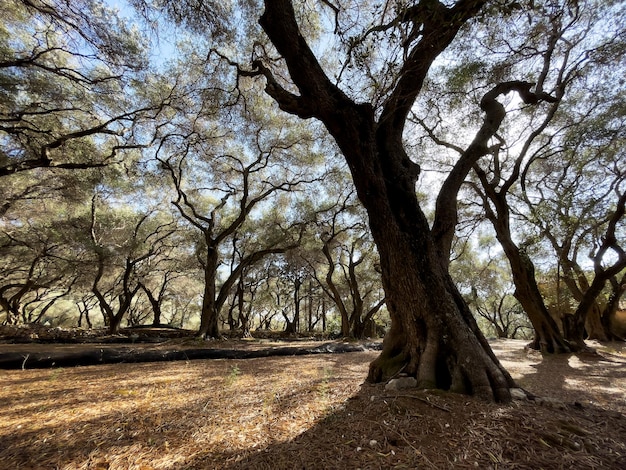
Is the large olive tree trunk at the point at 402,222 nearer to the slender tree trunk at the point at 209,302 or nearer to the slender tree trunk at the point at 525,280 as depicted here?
the slender tree trunk at the point at 525,280

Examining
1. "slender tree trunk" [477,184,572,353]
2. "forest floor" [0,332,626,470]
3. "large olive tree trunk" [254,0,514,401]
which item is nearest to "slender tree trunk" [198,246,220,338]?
"forest floor" [0,332,626,470]

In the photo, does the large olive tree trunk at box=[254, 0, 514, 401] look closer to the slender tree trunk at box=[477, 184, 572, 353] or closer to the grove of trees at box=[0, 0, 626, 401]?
the grove of trees at box=[0, 0, 626, 401]

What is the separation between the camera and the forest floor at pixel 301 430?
1.74 metres

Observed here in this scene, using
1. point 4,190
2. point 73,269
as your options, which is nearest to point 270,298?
point 73,269

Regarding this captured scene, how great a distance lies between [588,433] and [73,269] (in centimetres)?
2028

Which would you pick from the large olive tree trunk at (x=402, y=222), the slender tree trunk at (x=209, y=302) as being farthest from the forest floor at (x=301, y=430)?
the slender tree trunk at (x=209, y=302)

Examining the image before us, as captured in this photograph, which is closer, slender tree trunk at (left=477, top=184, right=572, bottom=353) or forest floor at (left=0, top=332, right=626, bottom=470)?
forest floor at (left=0, top=332, right=626, bottom=470)

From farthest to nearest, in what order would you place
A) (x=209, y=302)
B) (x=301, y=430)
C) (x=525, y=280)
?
(x=209, y=302) → (x=525, y=280) → (x=301, y=430)

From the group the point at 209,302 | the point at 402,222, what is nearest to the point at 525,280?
the point at 402,222

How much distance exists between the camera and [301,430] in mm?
2215

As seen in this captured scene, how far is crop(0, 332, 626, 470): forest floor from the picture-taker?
1743mm

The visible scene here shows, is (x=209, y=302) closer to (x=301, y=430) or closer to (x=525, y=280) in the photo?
(x=301, y=430)

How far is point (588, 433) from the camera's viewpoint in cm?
197

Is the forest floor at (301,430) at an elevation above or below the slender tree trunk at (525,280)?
below
